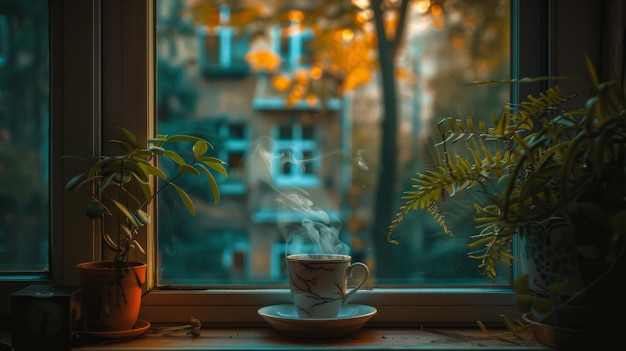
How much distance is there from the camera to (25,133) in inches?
46.8

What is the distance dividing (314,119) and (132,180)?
1.17ft

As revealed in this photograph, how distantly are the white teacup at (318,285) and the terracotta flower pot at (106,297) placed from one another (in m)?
0.26

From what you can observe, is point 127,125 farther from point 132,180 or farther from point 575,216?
point 575,216

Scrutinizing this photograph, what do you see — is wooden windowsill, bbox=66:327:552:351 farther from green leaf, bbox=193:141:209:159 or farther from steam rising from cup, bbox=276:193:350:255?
green leaf, bbox=193:141:209:159

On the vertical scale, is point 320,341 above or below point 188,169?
below

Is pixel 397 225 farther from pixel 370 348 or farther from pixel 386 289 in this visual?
pixel 370 348

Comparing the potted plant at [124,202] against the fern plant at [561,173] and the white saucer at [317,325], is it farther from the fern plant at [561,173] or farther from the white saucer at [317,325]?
the fern plant at [561,173]

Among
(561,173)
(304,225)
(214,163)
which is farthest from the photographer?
(304,225)

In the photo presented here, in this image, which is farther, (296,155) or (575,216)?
(296,155)

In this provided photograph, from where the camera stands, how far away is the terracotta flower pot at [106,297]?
1.01 meters

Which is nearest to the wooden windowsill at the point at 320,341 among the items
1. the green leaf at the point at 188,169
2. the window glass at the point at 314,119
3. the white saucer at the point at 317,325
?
the white saucer at the point at 317,325

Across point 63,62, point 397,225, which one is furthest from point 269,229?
point 63,62

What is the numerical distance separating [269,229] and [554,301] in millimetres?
538

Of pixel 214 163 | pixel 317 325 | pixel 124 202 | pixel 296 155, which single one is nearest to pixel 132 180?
pixel 124 202
